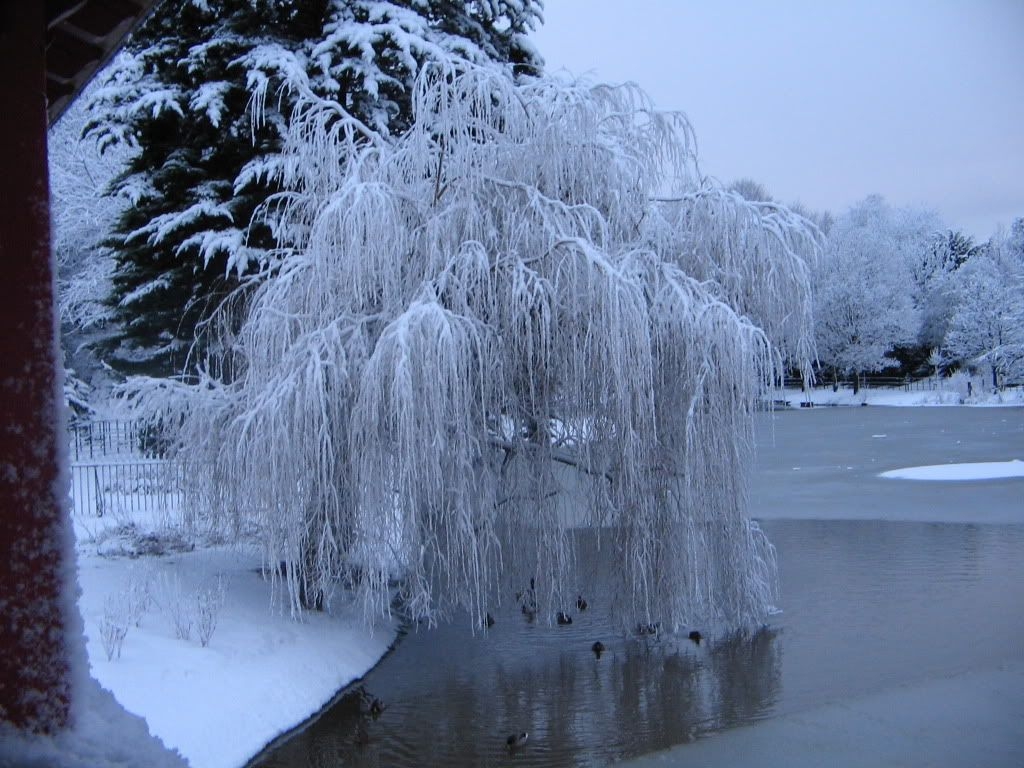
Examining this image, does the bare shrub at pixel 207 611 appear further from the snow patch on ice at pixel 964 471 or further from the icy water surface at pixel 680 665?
the snow patch on ice at pixel 964 471

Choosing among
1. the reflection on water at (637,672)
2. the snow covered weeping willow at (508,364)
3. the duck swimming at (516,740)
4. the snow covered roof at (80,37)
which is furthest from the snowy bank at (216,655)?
the snow covered roof at (80,37)

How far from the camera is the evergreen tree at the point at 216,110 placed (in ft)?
39.2

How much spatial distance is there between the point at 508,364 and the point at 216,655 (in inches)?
134

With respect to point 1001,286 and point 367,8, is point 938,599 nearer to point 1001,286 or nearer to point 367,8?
point 367,8

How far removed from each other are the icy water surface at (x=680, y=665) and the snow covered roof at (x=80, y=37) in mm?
4941

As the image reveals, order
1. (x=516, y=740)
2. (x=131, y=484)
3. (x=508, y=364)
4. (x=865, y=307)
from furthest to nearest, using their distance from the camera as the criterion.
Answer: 1. (x=865, y=307)
2. (x=131, y=484)
3. (x=508, y=364)
4. (x=516, y=740)

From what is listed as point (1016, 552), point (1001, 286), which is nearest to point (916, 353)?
point (1001, 286)

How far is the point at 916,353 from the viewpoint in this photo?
1916 inches

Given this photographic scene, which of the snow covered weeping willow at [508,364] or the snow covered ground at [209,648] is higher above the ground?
the snow covered weeping willow at [508,364]

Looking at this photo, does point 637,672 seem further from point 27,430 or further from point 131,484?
point 131,484

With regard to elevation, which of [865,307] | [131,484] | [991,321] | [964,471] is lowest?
[964,471]

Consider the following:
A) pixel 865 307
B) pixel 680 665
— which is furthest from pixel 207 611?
pixel 865 307

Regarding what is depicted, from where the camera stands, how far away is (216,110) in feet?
38.6

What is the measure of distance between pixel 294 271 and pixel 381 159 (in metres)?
1.34
